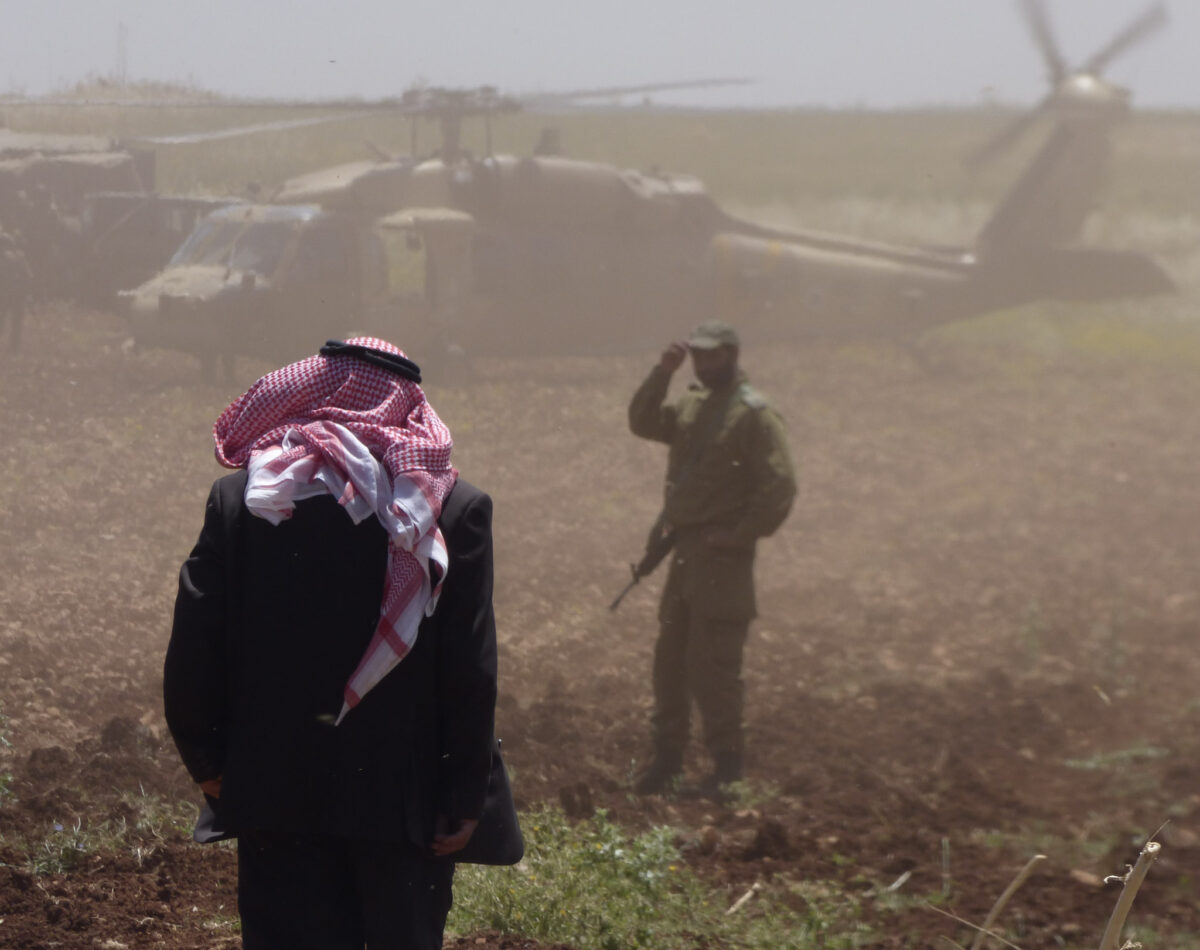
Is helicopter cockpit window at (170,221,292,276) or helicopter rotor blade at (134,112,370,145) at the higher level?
helicopter rotor blade at (134,112,370,145)

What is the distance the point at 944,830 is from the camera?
5023 mm

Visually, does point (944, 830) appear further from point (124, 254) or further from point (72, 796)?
point (124, 254)

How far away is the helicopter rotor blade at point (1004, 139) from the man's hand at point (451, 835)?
529 inches

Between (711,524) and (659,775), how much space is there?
1.10m

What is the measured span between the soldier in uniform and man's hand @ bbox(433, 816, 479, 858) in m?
2.88

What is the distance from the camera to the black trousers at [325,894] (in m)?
2.15

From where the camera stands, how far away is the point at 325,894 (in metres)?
2.20

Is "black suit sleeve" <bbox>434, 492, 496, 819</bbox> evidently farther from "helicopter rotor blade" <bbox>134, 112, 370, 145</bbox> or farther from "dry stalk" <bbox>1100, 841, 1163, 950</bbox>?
"helicopter rotor blade" <bbox>134, 112, 370, 145</bbox>

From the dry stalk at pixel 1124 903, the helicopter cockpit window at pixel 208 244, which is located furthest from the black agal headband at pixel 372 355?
the helicopter cockpit window at pixel 208 244

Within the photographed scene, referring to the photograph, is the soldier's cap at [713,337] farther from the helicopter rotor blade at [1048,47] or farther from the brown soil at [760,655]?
the helicopter rotor blade at [1048,47]

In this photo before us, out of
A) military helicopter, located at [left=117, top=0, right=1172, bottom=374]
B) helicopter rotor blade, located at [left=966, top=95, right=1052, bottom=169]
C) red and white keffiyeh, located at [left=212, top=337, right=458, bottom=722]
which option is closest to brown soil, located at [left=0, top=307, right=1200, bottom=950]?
military helicopter, located at [left=117, top=0, right=1172, bottom=374]

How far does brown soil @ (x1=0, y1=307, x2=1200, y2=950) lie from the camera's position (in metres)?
4.21

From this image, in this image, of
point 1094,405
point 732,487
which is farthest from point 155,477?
point 1094,405

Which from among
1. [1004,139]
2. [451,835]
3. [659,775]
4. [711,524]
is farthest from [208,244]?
[1004,139]
